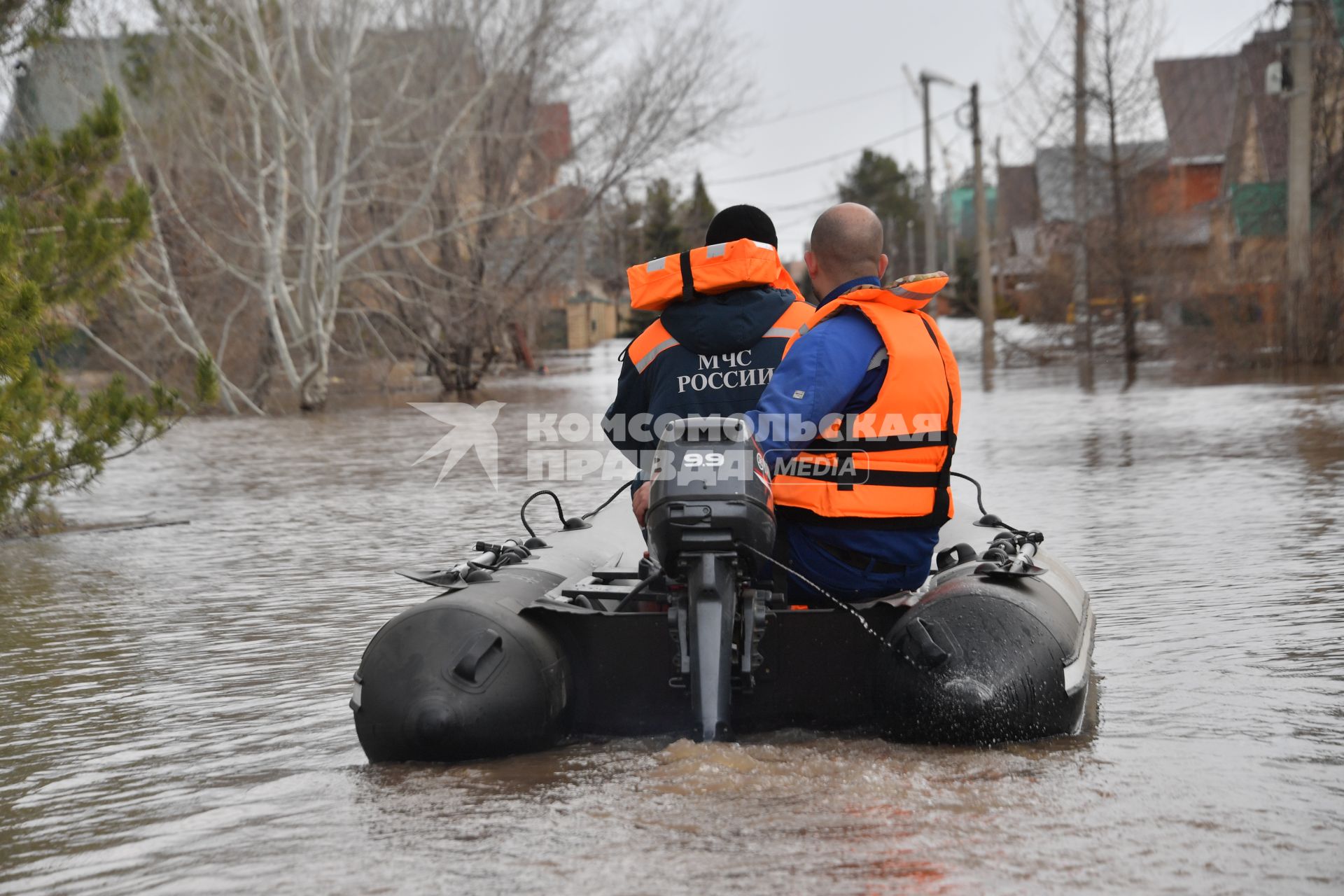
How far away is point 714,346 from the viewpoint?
5504mm

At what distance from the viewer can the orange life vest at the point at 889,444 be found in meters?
4.97

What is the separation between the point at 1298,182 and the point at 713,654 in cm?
2386

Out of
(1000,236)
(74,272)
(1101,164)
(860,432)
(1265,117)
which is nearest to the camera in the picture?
(860,432)

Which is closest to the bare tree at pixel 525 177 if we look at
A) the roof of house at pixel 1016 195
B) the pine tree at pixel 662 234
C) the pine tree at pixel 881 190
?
the pine tree at pixel 662 234

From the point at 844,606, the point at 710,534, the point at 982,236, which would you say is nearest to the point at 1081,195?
the point at 982,236

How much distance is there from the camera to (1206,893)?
3631 mm

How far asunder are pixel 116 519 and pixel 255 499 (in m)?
1.45

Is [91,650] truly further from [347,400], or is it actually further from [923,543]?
[347,400]

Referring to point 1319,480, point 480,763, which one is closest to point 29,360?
point 480,763

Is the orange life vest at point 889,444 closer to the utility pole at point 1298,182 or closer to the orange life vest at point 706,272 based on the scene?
the orange life vest at point 706,272

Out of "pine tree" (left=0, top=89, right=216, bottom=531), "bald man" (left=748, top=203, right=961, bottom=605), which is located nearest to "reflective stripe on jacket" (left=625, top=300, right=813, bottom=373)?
"bald man" (left=748, top=203, right=961, bottom=605)

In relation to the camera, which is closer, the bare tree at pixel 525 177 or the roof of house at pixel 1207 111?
the bare tree at pixel 525 177

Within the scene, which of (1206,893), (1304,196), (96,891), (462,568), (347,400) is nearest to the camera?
(1206,893)

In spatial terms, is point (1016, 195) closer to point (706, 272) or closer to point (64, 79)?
point (64, 79)
